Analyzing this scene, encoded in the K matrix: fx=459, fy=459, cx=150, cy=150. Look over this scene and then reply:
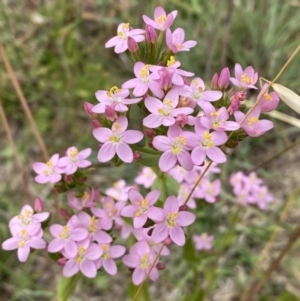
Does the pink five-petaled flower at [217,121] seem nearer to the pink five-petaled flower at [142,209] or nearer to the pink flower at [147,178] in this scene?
the pink five-petaled flower at [142,209]

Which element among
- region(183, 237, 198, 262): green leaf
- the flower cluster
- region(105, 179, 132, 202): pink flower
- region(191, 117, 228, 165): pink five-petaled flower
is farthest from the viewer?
the flower cluster

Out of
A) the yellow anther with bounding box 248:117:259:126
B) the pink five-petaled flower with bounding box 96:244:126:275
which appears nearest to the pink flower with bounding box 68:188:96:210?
the pink five-petaled flower with bounding box 96:244:126:275

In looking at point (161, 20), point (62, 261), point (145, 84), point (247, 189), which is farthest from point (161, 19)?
point (247, 189)

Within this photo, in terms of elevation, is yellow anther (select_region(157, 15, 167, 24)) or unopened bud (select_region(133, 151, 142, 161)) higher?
yellow anther (select_region(157, 15, 167, 24))

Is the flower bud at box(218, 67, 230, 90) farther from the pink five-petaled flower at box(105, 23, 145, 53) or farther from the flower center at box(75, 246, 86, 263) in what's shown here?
the flower center at box(75, 246, 86, 263)

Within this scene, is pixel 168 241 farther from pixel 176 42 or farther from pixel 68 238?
pixel 176 42

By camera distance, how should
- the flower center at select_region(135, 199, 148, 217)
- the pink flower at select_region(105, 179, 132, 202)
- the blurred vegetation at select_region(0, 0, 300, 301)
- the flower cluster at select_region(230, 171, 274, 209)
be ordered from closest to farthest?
1. the flower center at select_region(135, 199, 148, 217)
2. the pink flower at select_region(105, 179, 132, 202)
3. the flower cluster at select_region(230, 171, 274, 209)
4. the blurred vegetation at select_region(0, 0, 300, 301)

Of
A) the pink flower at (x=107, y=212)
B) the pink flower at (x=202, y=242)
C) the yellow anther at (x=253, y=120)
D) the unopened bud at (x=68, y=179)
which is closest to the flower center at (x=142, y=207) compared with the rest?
the pink flower at (x=107, y=212)
